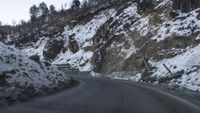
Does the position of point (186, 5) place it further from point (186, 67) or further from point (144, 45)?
point (186, 67)

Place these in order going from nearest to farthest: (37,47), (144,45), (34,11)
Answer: (144,45), (37,47), (34,11)

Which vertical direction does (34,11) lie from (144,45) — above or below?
above

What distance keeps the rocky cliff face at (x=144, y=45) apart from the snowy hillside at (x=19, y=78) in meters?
9.12

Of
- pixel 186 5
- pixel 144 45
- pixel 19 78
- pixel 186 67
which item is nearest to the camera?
pixel 19 78

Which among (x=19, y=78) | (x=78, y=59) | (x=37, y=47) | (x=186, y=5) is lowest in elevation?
(x=19, y=78)

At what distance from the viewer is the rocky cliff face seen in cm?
3315

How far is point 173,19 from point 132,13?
1465 centimetres

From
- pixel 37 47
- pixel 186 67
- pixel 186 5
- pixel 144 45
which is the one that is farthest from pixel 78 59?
pixel 186 67

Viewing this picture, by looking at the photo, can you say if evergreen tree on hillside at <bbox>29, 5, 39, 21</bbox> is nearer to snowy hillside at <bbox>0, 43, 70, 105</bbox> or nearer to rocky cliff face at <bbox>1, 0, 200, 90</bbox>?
rocky cliff face at <bbox>1, 0, 200, 90</bbox>

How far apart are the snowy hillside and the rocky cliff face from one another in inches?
359

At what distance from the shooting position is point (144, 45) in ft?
145

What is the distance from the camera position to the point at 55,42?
80812 mm

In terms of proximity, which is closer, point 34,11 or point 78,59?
point 78,59

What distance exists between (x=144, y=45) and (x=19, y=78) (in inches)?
1100
